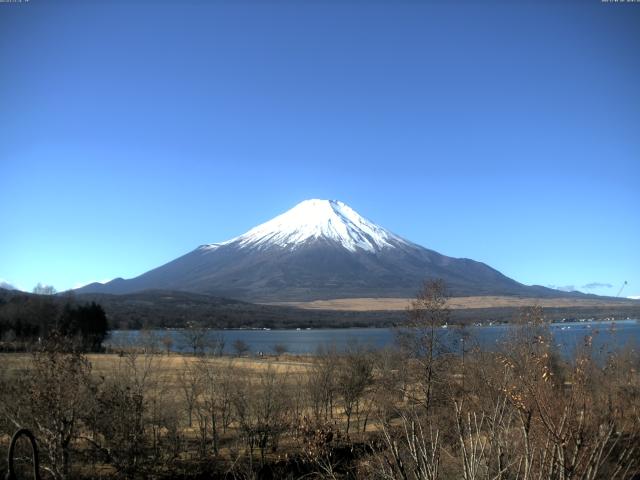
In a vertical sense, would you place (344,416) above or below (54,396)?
below

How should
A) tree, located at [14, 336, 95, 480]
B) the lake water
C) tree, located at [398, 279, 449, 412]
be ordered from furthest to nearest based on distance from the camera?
tree, located at [398, 279, 449, 412] → tree, located at [14, 336, 95, 480] → the lake water

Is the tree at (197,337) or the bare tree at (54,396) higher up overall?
the bare tree at (54,396)

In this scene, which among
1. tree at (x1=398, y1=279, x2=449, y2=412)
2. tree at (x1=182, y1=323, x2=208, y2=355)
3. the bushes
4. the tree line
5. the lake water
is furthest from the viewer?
the tree line

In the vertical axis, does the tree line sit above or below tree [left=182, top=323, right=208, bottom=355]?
above

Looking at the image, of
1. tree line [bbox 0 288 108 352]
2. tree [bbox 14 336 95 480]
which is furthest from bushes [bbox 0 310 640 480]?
tree line [bbox 0 288 108 352]

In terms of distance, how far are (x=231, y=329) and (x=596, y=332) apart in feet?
603

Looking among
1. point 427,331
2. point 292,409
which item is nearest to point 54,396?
point 292,409

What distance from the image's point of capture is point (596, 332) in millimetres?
6625

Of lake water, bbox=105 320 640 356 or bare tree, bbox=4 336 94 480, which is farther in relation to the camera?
bare tree, bbox=4 336 94 480

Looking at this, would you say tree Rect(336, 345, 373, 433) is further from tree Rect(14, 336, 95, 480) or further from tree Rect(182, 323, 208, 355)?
tree Rect(182, 323, 208, 355)

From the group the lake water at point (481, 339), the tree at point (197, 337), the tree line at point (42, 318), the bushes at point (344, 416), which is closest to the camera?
the bushes at point (344, 416)

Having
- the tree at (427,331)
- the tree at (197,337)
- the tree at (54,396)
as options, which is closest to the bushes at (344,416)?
the tree at (54,396)

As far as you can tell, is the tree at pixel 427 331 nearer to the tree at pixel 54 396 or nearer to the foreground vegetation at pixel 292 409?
the foreground vegetation at pixel 292 409

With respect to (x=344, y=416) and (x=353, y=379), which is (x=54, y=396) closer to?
(x=353, y=379)
